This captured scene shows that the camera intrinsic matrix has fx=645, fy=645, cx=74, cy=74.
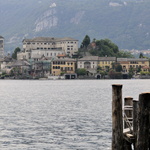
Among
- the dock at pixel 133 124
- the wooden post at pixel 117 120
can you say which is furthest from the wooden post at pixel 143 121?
the wooden post at pixel 117 120

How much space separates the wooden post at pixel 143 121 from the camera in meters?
24.8

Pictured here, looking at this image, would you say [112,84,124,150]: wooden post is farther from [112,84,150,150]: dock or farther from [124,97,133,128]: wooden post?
[124,97,133,128]: wooden post

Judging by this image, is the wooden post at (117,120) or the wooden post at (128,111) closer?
the wooden post at (117,120)

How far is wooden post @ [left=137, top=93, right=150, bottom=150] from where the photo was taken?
81.3 ft

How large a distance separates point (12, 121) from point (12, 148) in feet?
56.2

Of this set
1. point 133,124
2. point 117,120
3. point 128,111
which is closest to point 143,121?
point 133,124

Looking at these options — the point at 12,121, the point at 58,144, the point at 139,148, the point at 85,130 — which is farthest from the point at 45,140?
the point at 139,148

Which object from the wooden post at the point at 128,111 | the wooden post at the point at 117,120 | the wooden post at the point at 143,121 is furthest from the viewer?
the wooden post at the point at 128,111

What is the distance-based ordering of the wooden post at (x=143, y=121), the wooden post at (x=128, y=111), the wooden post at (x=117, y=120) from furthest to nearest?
the wooden post at (x=128, y=111), the wooden post at (x=117, y=120), the wooden post at (x=143, y=121)

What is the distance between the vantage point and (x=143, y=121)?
24828mm

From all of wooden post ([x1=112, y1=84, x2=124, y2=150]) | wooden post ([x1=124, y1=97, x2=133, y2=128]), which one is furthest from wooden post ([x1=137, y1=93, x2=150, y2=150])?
wooden post ([x1=124, y1=97, x2=133, y2=128])

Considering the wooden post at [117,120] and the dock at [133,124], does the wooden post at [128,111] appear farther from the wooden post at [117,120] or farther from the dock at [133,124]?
the wooden post at [117,120]

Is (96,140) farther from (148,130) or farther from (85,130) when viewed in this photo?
(148,130)

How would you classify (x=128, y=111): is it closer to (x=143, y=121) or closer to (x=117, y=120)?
(x=117, y=120)
